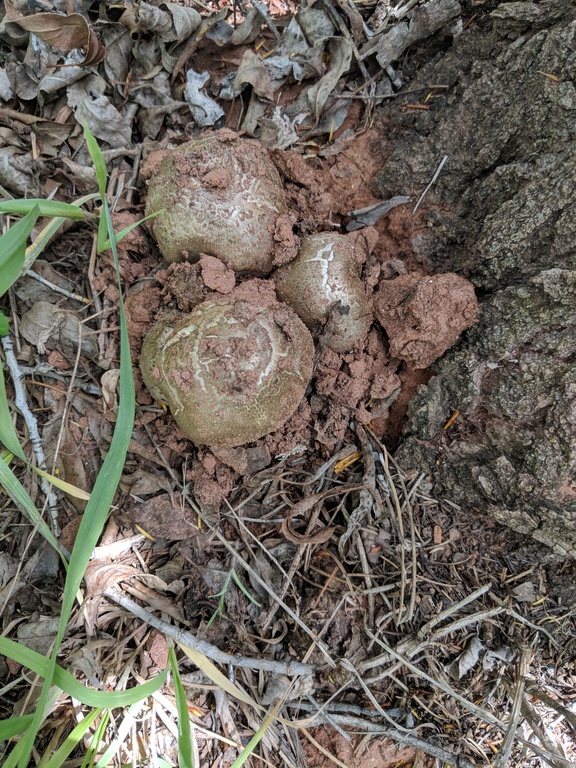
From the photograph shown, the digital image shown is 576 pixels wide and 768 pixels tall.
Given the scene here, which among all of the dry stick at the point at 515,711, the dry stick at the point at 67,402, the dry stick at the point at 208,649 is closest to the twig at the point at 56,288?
the dry stick at the point at 67,402

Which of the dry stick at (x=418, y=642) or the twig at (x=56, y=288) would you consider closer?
the dry stick at (x=418, y=642)

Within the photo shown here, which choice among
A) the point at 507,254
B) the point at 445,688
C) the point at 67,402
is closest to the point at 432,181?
the point at 507,254

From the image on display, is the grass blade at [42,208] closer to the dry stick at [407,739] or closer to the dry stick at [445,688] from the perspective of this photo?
the dry stick at [445,688]

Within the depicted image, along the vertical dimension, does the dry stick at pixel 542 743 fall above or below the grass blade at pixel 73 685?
below

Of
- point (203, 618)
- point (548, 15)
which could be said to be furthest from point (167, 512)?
point (548, 15)

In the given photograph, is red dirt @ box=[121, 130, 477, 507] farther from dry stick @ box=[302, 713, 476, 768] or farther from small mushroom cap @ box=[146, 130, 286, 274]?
dry stick @ box=[302, 713, 476, 768]

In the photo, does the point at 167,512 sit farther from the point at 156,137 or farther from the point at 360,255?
the point at 156,137
